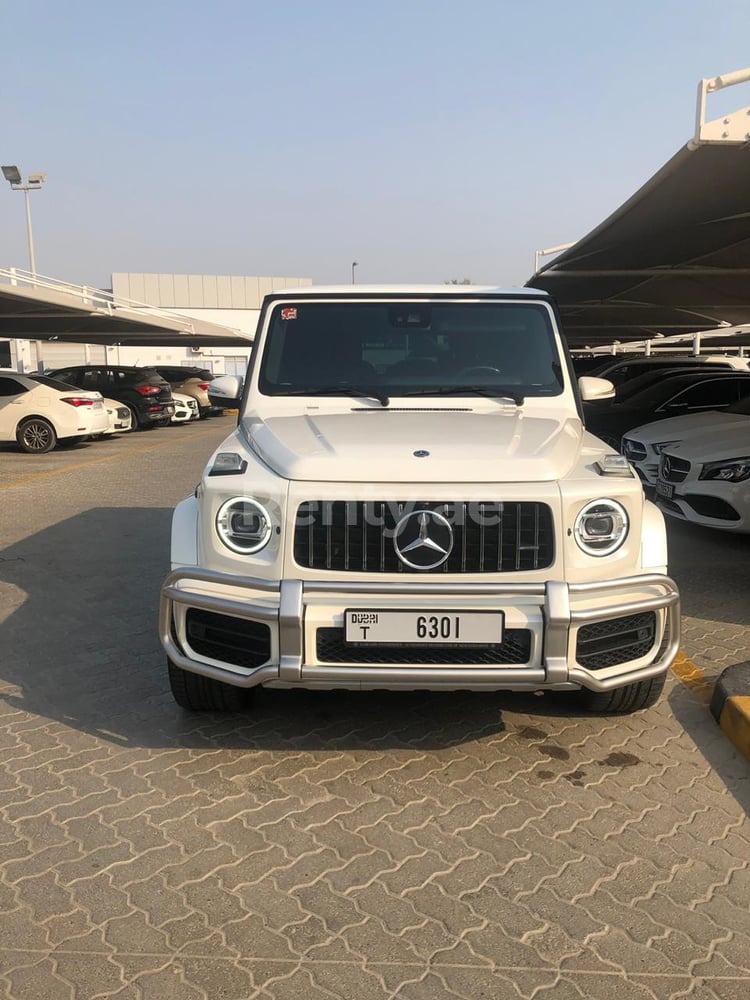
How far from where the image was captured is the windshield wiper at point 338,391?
14.0ft

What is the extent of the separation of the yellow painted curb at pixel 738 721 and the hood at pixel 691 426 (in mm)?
4534

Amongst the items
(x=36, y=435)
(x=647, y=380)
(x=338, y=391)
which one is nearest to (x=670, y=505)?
(x=338, y=391)

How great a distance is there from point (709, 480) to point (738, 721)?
3.84 metres

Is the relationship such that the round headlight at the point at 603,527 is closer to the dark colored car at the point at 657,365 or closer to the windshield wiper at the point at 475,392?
the windshield wiper at the point at 475,392

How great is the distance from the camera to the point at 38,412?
15273 millimetres

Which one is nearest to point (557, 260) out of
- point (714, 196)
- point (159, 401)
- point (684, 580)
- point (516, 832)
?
point (714, 196)

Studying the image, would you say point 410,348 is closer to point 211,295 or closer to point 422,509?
point 422,509

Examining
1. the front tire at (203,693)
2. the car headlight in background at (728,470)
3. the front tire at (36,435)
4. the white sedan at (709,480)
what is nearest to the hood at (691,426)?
the white sedan at (709,480)

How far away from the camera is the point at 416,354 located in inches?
176

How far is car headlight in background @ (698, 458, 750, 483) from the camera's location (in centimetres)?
688

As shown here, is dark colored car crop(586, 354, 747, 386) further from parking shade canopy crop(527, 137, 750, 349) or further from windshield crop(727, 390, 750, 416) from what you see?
windshield crop(727, 390, 750, 416)

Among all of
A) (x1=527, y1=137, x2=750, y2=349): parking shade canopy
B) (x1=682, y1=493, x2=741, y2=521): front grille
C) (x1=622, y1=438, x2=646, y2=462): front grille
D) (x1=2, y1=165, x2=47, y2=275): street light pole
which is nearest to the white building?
(x1=2, y1=165, x2=47, y2=275): street light pole

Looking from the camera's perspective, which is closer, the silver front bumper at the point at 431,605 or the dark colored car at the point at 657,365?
the silver front bumper at the point at 431,605

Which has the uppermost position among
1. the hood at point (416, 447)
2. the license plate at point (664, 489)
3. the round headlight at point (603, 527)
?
the hood at point (416, 447)
